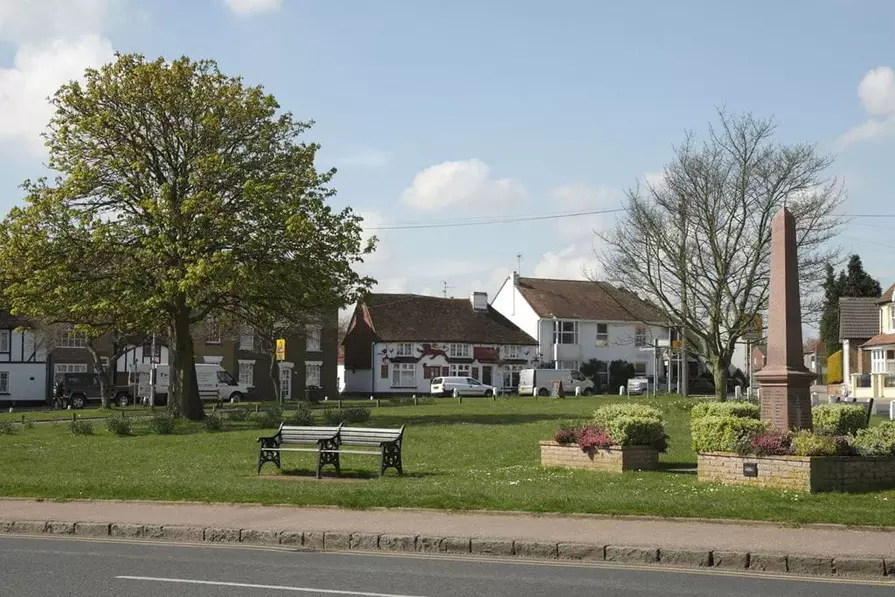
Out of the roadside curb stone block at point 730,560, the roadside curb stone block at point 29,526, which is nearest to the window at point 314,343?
the roadside curb stone block at point 29,526

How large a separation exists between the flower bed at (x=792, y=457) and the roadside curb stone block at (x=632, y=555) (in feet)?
16.5

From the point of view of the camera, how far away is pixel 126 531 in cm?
1316

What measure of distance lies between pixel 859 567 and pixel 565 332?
69.3m

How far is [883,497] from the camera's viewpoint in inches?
579

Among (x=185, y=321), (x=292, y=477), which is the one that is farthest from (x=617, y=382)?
(x=292, y=477)

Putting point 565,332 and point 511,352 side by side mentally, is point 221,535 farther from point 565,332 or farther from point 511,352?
point 565,332

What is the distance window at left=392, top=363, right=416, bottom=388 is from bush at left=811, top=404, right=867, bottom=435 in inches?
2183

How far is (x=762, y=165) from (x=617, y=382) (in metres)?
40.7

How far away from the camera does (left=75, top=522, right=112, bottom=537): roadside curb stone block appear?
523 inches

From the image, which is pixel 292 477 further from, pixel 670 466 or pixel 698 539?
pixel 698 539

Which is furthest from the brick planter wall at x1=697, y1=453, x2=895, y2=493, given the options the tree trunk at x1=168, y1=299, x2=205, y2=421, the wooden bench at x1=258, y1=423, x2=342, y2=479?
the tree trunk at x1=168, y1=299, x2=205, y2=421

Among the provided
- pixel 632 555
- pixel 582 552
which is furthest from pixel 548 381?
pixel 632 555

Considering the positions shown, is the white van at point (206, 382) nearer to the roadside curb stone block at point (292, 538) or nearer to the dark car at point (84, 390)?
the dark car at point (84, 390)

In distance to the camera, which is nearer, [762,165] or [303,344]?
[762,165]
